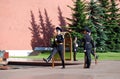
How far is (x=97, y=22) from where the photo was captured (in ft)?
123

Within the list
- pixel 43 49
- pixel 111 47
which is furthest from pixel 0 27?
pixel 111 47

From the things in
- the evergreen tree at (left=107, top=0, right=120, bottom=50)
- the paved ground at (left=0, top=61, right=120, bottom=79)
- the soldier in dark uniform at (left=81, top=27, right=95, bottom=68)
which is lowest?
the paved ground at (left=0, top=61, right=120, bottom=79)

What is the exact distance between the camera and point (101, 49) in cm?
3675

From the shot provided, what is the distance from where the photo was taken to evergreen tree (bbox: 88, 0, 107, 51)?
3694 cm

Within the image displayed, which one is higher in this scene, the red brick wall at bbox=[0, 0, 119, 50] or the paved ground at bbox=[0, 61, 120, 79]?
the red brick wall at bbox=[0, 0, 119, 50]

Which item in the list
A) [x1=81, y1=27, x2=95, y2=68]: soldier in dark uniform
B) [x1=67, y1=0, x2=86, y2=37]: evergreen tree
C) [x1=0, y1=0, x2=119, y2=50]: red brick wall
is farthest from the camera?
[x1=67, y1=0, x2=86, y2=37]: evergreen tree

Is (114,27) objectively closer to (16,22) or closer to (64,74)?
(16,22)

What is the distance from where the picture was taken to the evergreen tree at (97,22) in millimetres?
36938

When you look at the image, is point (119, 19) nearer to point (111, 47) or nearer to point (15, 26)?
point (111, 47)

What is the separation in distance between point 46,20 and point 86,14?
3.53 m

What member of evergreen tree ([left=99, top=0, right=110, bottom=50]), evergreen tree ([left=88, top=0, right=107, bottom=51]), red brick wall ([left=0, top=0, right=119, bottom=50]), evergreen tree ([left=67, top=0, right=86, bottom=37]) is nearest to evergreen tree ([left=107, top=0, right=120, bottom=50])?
evergreen tree ([left=99, top=0, right=110, bottom=50])

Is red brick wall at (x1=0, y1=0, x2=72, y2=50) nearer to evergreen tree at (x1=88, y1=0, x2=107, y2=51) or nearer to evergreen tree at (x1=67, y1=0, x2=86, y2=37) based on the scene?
evergreen tree at (x1=67, y1=0, x2=86, y2=37)

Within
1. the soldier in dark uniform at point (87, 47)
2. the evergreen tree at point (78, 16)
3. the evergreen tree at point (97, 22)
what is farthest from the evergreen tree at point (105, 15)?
the soldier in dark uniform at point (87, 47)

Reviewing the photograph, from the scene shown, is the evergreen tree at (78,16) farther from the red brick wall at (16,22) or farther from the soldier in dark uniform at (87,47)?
the soldier in dark uniform at (87,47)
